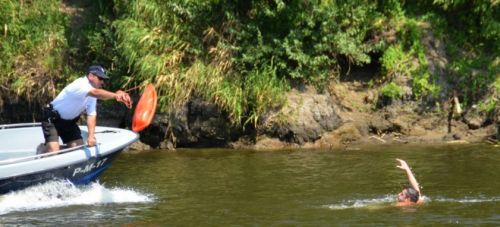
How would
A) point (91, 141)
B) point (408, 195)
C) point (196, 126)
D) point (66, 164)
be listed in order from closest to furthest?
point (408, 195)
point (66, 164)
point (91, 141)
point (196, 126)

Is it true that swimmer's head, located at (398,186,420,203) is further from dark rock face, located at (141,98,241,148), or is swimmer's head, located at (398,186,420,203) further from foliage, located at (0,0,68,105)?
foliage, located at (0,0,68,105)

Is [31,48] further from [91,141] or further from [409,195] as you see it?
[409,195]

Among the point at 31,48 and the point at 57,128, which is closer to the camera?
the point at 57,128

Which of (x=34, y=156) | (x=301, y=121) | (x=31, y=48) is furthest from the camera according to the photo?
(x=31, y=48)

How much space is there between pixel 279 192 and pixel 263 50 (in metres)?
6.36

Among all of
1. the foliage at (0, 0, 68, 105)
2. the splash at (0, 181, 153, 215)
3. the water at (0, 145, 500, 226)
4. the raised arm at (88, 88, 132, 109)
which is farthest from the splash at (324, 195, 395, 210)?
the foliage at (0, 0, 68, 105)

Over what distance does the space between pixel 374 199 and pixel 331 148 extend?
228 inches

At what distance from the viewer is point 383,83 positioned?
2050 centimetres

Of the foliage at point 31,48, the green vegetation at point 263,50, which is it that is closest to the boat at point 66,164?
the green vegetation at point 263,50

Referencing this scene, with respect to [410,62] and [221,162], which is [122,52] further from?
[410,62]

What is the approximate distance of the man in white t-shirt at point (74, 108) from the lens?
526 inches

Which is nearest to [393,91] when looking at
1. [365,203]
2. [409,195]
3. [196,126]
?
[196,126]

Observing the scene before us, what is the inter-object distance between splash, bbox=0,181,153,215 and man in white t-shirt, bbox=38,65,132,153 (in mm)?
600

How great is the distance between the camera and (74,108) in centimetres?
1371
